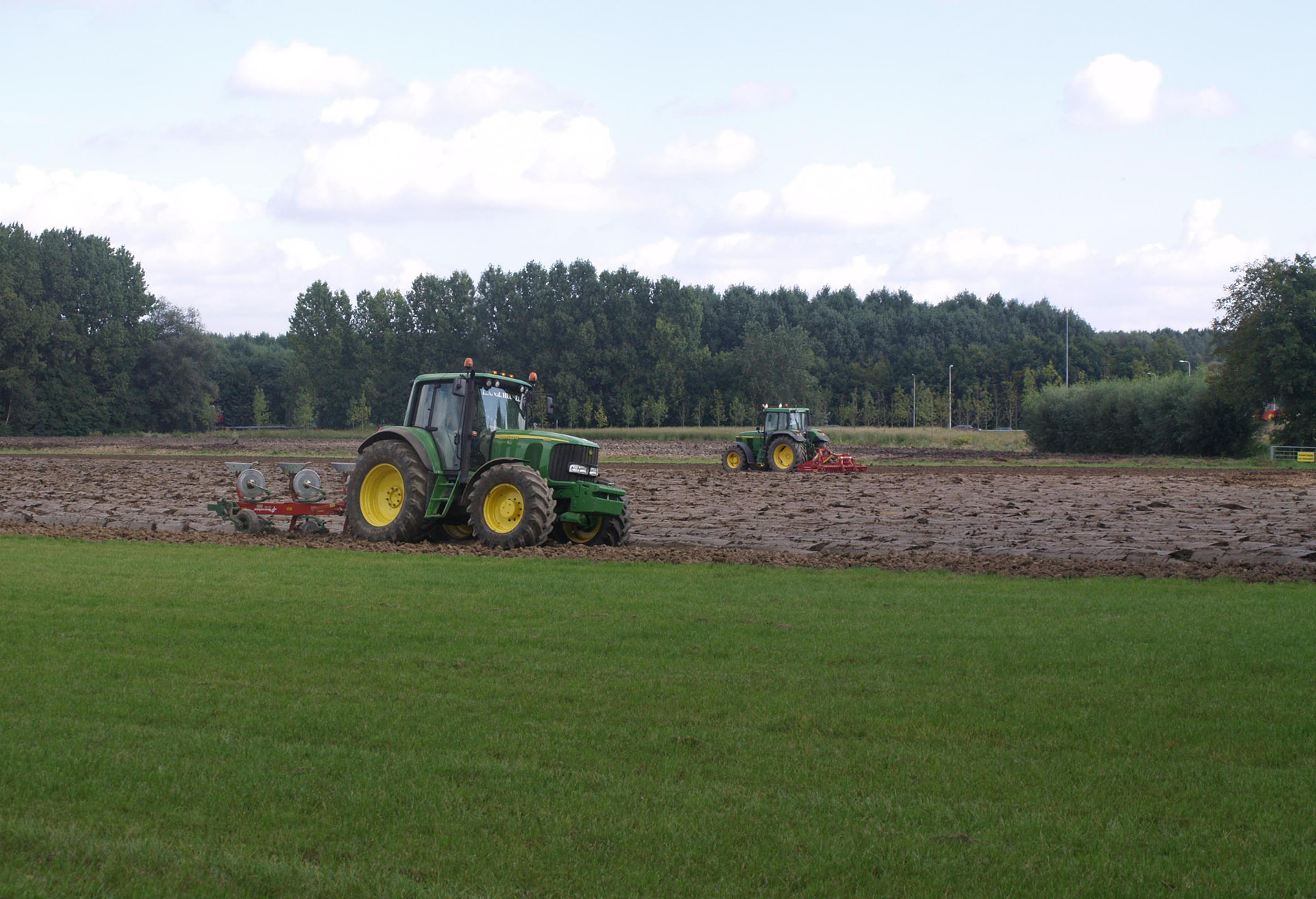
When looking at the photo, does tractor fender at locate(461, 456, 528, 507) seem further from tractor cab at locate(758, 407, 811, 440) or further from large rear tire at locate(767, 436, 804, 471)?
tractor cab at locate(758, 407, 811, 440)

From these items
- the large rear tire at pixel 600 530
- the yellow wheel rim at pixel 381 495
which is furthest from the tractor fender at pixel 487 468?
the yellow wheel rim at pixel 381 495

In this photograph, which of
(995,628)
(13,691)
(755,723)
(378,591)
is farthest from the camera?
(378,591)

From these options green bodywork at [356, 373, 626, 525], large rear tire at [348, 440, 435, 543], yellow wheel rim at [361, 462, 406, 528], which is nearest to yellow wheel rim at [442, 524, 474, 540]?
green bodywork at [356, 373, 626, 525]

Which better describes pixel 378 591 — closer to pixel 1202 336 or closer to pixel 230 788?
pixel 230 788

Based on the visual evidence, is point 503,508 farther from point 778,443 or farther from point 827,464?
point 827,464

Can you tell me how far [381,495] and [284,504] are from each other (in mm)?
1677

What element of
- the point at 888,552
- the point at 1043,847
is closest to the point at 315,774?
the point at 1043,847

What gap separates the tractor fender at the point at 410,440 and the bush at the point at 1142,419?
4187 cm

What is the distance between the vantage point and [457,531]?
17.1m

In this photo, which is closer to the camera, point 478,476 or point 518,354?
point 478,476

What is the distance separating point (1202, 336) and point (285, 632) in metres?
185

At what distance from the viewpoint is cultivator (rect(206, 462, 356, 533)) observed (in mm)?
17547

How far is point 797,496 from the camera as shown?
25.1 meters

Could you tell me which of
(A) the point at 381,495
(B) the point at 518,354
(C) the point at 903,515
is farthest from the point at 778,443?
(B) the point at 518,354
